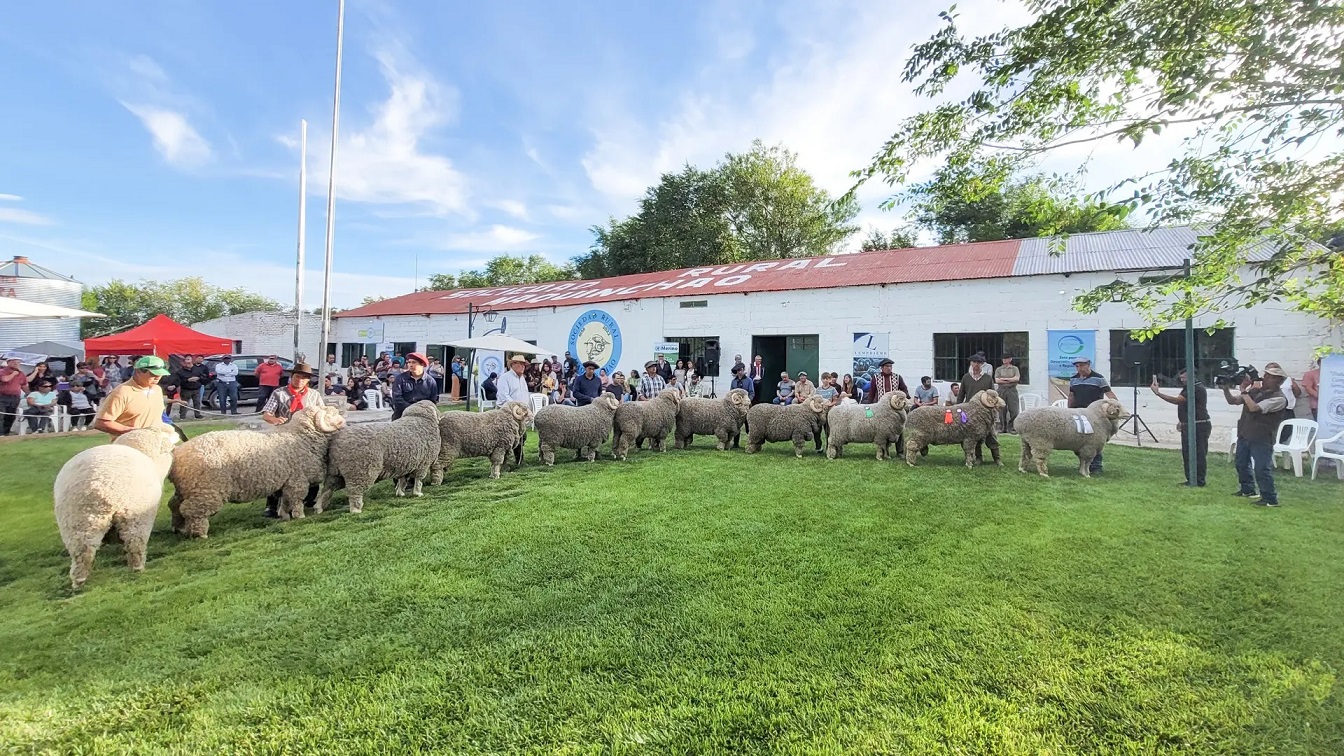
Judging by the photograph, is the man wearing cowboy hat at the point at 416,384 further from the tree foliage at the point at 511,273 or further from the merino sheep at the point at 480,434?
the tree foliage at the point at 511,273

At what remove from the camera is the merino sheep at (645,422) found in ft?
30.1

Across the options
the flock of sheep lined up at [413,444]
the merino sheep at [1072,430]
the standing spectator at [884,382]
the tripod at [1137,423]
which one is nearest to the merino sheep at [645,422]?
the flock of sheep lined up at [413,444]

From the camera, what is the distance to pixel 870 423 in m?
9.04

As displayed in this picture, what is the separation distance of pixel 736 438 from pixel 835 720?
7.90 m

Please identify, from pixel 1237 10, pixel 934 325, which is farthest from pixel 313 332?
pixel 1237 10

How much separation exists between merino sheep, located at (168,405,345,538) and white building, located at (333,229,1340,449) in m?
12.3

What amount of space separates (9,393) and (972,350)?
21.2 m

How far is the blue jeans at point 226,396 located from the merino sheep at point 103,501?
1368 centimetres

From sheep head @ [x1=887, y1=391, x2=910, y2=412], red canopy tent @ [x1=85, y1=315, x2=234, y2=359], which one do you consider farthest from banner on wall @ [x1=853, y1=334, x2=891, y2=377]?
red canopy tent @ [x1=85, y1=315, x2=234, y2=359]

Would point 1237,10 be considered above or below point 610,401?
above

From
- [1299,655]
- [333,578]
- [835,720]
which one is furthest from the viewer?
[333,578]

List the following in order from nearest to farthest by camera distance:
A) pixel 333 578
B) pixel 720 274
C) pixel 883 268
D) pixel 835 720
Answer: pixel 835 720 < pixel 333 578 < pixel 883 268 < pixel 720 274

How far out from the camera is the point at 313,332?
29094 mm

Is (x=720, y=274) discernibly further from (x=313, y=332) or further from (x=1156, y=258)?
(x=313, y=332)
